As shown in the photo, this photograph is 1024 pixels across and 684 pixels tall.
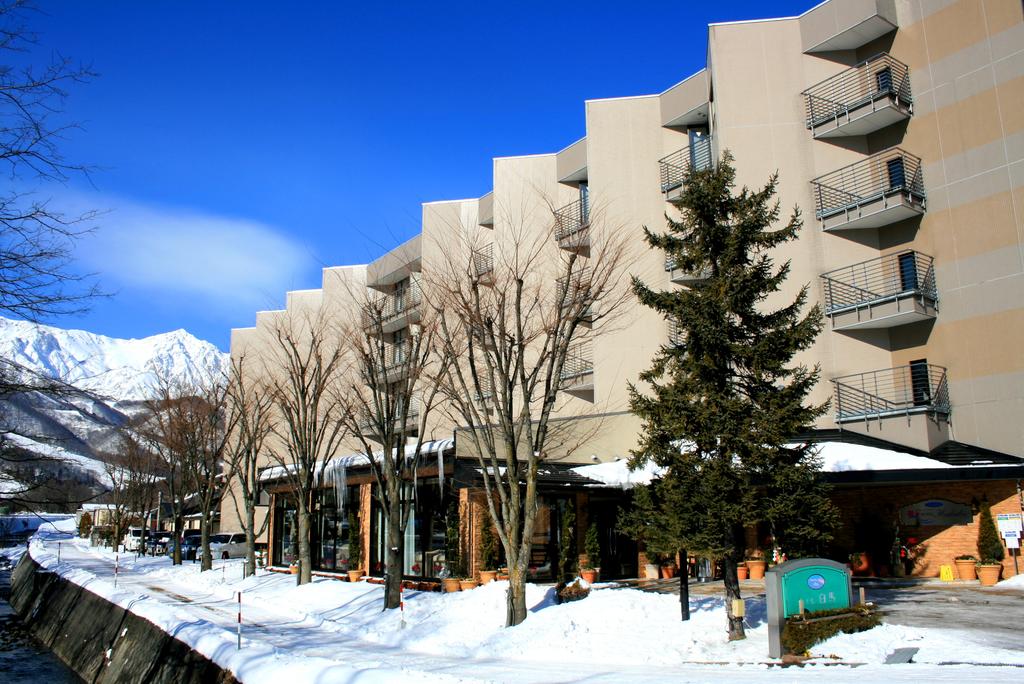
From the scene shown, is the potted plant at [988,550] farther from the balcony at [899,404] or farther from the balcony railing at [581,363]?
the balcony railing at [581,363]

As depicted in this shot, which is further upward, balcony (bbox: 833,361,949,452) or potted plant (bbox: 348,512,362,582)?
balcony (bbox: 833,361,949,452)

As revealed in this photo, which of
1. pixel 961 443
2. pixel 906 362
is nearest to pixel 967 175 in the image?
pixel 906 362

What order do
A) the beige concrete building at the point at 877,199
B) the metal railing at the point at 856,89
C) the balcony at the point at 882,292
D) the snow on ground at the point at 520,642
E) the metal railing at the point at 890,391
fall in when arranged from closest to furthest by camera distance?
the snow on ground at the point at 520,642 < the beige concrete building at the point at 877,199 < the metal railing at the point at 890,391 < the balcony at the point at 882,292 < the metal railing at the point at 856,89

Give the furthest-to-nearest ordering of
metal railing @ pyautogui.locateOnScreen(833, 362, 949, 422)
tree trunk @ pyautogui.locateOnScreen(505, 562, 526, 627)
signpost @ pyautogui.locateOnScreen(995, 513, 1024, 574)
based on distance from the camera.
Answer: metal railing @ pyautogui.locateOnScreen(833, 362, 949, 422)
signpost @ pyautogui.locateOnScreen(995, 513, 1024, 574)
tree trunk @ pyautogui.locateOnScreen(505, 562, 526, 627)

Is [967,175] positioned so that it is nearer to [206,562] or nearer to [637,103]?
[637,103]

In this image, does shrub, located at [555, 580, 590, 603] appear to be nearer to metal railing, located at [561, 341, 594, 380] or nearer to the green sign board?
the green sign board

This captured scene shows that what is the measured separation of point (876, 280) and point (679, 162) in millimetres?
9530

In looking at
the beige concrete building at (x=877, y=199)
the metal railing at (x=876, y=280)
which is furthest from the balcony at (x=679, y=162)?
the metal railing at (x=876, y=280)

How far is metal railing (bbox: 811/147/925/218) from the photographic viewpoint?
2786 cm

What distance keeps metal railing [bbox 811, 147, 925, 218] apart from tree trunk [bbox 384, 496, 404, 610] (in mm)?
18924

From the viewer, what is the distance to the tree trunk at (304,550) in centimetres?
2642

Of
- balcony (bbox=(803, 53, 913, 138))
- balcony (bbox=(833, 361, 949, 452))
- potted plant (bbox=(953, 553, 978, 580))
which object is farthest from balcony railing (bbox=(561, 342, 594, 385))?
potted plant (bbox=(953, 553, 978, 580))

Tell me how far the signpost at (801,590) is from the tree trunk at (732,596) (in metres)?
0.91

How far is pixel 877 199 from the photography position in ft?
90.5
